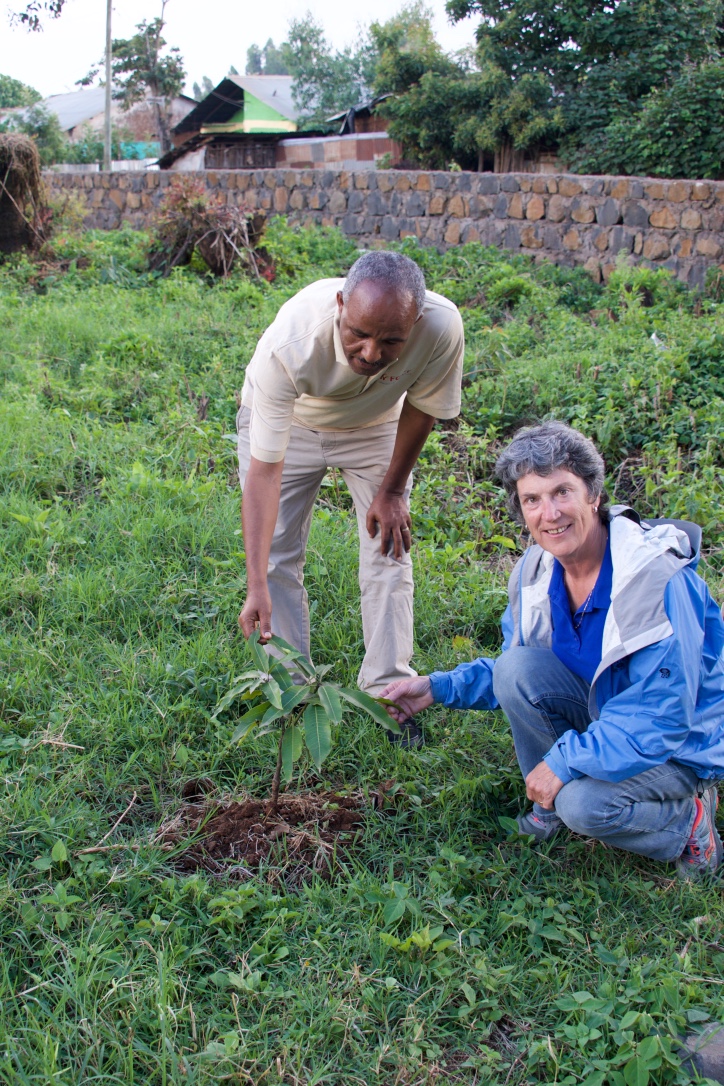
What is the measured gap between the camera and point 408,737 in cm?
286

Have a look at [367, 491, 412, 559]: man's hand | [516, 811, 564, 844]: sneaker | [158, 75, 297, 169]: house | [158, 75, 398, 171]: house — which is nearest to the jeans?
[516, 811, 564, 844]: sneaker

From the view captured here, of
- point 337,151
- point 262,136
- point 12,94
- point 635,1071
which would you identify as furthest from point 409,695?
point 12,94

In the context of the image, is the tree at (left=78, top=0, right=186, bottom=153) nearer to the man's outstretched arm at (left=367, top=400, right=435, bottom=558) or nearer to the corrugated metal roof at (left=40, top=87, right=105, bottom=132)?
the corrugated metal roof at (left=40, top=87, right=105, bottom=132)

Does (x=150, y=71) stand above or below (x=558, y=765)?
above

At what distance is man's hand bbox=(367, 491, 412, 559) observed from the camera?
285cm

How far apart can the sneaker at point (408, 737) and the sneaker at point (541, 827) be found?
47 centimetres

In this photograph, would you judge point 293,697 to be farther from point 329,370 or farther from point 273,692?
point 329,370

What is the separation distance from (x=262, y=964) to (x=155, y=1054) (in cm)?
32

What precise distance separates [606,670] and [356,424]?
44.1 inches

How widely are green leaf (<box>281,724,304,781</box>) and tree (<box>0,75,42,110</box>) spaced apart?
43828 millimetres

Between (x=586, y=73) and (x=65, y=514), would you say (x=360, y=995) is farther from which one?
(x=586, y=73)

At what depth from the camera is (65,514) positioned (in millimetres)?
3965

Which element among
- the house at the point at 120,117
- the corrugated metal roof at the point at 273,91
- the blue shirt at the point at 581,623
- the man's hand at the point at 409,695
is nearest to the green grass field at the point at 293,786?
the man's hand at the point at 409,695

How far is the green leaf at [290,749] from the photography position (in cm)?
217
